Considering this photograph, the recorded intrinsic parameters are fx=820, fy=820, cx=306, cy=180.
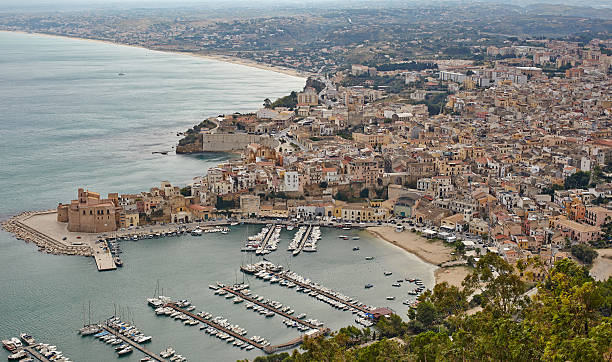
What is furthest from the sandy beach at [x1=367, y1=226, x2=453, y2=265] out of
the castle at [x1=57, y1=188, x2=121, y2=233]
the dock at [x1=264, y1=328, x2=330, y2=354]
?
the castle at [x1=57, y1=188, x2=121, y2=233]

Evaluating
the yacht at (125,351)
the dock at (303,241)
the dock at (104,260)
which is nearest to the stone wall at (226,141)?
the dock at (303,241)

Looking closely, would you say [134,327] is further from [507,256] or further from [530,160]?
[530,160]

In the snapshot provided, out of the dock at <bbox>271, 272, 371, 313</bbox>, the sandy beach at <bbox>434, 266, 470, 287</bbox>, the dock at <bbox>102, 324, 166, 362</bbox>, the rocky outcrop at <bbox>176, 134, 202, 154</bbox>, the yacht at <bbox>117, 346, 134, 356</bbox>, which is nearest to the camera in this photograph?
the dock at <bbox>102, 324, 166, 362</bbox>

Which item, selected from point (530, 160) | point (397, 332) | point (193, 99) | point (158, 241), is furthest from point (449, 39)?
point (397, 332)

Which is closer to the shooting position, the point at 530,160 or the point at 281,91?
the point at 530,160

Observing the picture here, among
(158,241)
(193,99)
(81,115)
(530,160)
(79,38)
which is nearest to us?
(158,241)

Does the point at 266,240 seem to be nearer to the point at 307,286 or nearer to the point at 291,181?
the point at 307,286

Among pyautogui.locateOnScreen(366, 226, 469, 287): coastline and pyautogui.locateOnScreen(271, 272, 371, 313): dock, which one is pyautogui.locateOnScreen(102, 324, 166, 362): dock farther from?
pyautogui.locateOnScreen(366, 226, 469, 287): coastline
